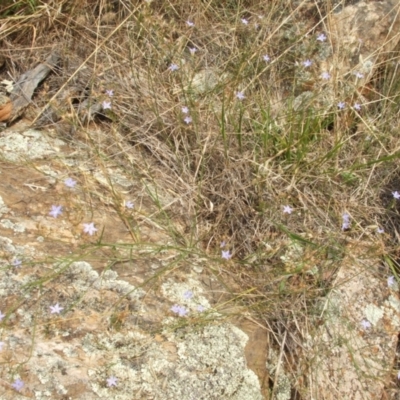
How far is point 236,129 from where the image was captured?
101 inches

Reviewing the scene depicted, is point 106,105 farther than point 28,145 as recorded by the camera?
Yes

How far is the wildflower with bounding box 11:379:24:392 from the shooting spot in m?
1.56

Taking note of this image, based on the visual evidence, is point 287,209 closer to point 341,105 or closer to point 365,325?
point 365,325

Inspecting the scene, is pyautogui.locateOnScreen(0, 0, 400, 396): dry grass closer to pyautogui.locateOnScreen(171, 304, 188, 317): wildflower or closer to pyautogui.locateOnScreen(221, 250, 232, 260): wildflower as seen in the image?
pyautogui.locateOnScreen(221, 250, 232, 260): wildflower

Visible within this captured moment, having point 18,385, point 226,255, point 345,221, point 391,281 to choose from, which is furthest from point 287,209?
point 18,385

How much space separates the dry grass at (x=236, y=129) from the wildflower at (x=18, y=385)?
0.80 m

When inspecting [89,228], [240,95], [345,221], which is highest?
[240,95]

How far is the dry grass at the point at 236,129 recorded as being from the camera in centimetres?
229

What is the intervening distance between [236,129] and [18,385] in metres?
1.54

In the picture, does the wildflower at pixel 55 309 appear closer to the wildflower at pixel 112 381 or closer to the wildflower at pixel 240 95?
the wildflower at pixel 112 381

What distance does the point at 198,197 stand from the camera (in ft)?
7.90

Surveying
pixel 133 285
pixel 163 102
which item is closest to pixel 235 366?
pixel 133 285

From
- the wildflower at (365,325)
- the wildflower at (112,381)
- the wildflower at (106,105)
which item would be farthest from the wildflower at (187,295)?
the wildflower at (106,105)

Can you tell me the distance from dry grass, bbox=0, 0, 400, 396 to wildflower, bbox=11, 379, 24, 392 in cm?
80
